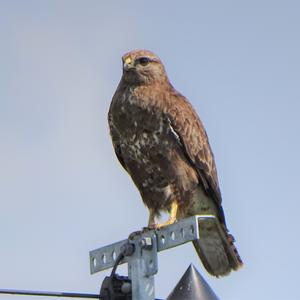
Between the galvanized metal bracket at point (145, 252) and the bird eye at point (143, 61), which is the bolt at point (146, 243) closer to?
the galvanized metal bracket at point (145, 252)

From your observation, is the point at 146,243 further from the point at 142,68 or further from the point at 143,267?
the point at 142,68

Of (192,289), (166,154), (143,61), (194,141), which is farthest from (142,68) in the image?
(192,289)

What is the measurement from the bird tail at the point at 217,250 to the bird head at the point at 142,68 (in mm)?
1703

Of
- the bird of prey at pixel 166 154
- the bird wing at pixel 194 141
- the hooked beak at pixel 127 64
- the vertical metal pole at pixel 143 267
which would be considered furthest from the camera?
the hooked beak at pixel 127 64

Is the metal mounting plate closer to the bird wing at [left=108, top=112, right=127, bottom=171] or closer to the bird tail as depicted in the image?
the bird tail

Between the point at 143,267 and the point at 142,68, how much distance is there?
4437 millimetres

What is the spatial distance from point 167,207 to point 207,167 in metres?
0.65

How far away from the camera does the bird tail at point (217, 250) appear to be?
913 centimetres

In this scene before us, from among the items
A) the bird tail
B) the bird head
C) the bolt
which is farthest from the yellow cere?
the bolt

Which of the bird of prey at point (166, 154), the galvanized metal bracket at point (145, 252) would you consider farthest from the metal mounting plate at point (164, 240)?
the bird of prey at point (166, 154)

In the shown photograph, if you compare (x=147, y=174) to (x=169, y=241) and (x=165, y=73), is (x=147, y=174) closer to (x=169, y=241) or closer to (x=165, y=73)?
(x=165, y=73)

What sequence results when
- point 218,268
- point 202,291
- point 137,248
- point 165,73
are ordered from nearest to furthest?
point 202,291
point 137,248
point 218,268
point 165,73

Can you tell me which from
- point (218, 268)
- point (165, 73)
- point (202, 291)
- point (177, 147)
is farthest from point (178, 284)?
point (165, 73)

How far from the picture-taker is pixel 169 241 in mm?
6125
